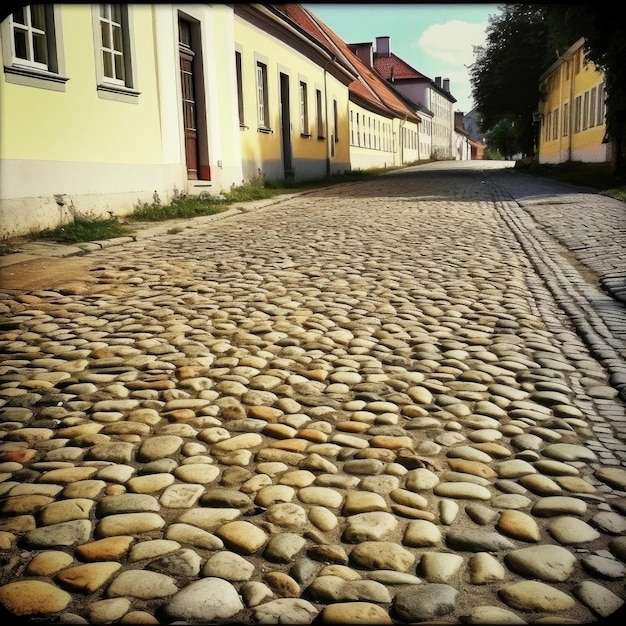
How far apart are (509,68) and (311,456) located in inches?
1531

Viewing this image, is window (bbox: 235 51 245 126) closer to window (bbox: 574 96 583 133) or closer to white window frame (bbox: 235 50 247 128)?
white window frame (bbox: 235 50 247 128)

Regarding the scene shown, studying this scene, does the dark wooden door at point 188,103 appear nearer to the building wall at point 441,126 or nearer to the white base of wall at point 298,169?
the white base of wall at point 298,169

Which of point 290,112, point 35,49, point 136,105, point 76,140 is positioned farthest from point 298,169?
point 35,49

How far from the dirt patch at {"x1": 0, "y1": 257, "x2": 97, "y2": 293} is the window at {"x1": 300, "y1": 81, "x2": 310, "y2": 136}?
18180 mm

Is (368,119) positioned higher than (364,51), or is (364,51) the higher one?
(364,51)

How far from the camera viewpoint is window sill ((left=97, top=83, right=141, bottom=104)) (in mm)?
10164

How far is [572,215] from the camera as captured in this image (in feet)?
37.4

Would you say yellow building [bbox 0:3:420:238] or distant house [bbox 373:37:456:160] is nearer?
yellow building [bbox 0:3:420:238]

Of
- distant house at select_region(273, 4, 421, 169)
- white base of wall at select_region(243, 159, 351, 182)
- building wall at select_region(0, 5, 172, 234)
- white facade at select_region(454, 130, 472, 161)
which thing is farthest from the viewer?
white facade at select_region(454, 130, 472, 161)

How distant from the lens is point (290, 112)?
888 inches

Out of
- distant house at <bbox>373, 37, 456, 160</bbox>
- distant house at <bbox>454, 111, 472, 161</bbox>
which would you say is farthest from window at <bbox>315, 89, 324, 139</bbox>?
distant house at <bbox>454, 111, 472, 161</bbox>

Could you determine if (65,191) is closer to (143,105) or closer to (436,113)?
(143,105)

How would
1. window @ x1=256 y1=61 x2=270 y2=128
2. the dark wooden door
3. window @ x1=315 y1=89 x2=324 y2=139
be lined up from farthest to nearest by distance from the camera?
window @ x1=315 y1=89 x2=324 y2=139 < window @ x1=256 y1=61 x2=270 y2=128 < the dark wooden door

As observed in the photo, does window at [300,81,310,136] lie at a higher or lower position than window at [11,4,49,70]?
higher
